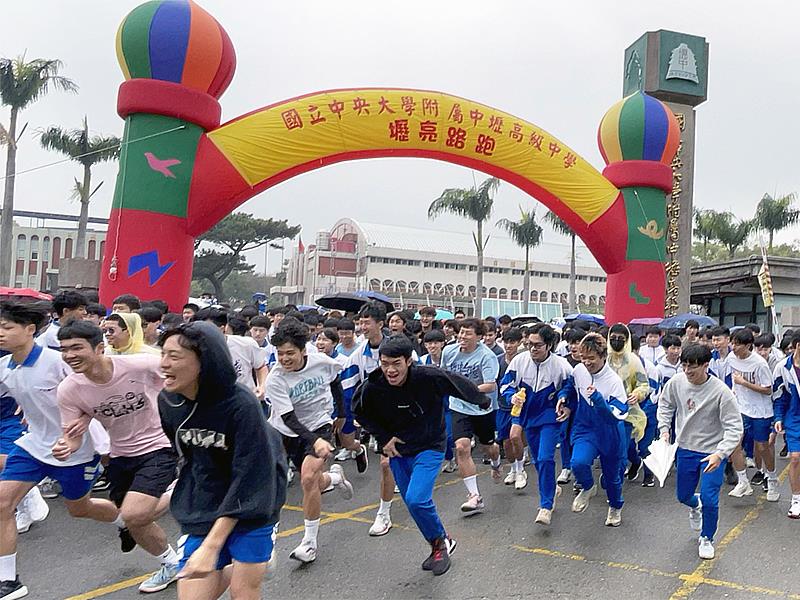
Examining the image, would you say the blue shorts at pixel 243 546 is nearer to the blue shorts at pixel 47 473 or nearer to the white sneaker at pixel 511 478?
the blue shorts at pixel 47 473

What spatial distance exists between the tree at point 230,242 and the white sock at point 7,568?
42.5 meters

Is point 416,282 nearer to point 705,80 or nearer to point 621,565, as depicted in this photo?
point 705,80

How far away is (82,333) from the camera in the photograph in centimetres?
406

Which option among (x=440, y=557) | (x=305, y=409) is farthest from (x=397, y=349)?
(x=440, y=557)

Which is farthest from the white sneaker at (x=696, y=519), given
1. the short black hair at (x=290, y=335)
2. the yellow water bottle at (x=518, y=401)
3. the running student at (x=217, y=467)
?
the running student at (x=217, y=467)

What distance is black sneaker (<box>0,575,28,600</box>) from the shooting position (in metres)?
4.13

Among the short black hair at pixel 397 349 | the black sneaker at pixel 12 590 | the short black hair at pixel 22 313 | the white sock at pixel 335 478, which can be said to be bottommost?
the black sneaker at pixel 12 590

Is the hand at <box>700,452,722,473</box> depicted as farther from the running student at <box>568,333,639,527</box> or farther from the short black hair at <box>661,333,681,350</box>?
Answer: the short black hair at <box>661,333,681,350</box>

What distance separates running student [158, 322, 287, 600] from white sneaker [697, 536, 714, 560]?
11.5 feet

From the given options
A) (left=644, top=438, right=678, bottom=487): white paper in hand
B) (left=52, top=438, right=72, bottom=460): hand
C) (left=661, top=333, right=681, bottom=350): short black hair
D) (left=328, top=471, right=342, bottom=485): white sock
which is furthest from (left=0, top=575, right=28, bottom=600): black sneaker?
(left=661, top=333, right=681, bottom=350): short black hair

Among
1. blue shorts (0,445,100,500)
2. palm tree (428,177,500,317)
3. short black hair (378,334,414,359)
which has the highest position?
palm tree (428,177,500,317)

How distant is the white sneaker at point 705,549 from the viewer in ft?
16.8

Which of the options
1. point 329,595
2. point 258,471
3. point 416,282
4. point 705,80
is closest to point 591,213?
point 705,80

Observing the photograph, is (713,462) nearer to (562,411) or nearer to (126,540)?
(562,411)
